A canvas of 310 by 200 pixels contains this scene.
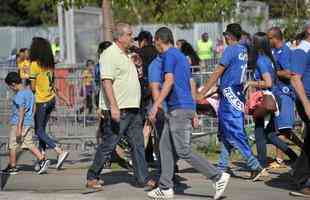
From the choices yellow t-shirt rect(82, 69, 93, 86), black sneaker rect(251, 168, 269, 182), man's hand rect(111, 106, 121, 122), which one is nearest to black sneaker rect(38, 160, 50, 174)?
man's hand rect(111, 106, 121, 122)

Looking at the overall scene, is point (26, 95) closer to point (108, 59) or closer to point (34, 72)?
point (34, 72)

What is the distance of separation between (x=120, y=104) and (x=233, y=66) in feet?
5.12

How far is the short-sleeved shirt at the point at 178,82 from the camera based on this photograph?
909 cm

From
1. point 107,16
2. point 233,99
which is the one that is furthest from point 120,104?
point 107,16

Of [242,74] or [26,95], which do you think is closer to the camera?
[242,74]

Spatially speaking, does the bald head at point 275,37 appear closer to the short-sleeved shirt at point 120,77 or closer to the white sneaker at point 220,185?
the short-sleeved shirt at point 120,77

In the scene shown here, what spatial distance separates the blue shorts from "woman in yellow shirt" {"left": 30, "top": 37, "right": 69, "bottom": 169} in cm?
325

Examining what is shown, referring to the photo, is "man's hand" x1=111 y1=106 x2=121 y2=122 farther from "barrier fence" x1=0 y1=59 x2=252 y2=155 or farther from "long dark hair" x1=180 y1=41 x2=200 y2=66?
"barrier fence" x1=0 y1=59 x2=252 y2=155

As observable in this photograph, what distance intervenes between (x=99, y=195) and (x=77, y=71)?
8.72 metres

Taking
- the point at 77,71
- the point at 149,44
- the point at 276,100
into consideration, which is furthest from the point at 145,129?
the point at 77,71

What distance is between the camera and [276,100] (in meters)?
10.9

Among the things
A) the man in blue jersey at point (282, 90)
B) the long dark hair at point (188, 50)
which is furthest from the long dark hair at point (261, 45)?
the long dark hair at point (188, 50)

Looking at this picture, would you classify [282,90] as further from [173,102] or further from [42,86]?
[42,86]

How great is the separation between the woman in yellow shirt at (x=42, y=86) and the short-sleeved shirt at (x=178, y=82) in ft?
10.7
